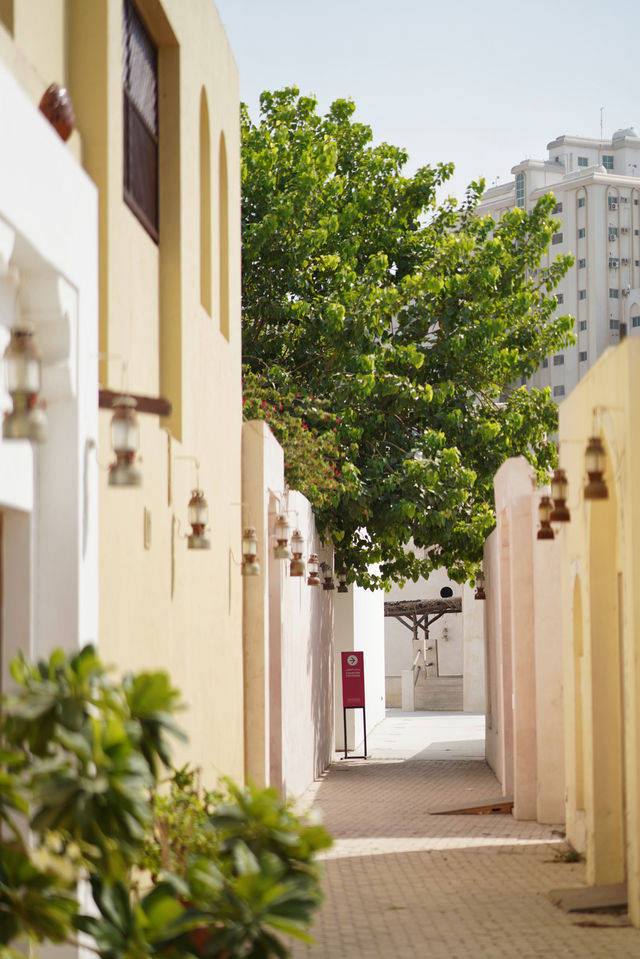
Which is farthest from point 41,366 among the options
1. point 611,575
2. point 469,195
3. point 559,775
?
point 469,195

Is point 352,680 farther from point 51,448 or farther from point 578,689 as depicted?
point 51,448

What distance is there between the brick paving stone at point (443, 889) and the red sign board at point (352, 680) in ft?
19.7

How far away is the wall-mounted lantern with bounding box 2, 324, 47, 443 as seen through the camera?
5.02 meters

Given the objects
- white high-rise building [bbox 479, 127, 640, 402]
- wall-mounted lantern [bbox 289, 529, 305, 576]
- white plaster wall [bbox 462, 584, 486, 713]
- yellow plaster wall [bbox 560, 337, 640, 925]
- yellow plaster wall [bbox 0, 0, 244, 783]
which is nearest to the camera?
yellow plaster wall [bbox 0, 0, 244, 783]

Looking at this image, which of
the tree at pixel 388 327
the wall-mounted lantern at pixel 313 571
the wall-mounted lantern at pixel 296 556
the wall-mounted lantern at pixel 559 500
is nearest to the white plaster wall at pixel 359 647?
the tree at pixel 388 327

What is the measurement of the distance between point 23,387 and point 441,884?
8072 millimetres

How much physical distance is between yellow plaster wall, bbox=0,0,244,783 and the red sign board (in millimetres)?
10147

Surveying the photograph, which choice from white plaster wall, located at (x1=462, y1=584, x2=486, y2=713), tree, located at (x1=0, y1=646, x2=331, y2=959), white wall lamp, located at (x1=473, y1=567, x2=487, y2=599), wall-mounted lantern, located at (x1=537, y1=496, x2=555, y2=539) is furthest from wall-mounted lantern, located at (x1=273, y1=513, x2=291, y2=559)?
white plaster wall, located at (x1=462, y1=584, x2=486, y2=713)

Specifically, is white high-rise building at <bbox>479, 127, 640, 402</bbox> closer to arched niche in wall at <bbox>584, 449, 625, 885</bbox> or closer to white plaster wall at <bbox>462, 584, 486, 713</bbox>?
white plaster wall at <bbox>462, 584, 486, 713</bbox>

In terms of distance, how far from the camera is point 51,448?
6375 mm

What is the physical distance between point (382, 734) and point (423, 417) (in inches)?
408

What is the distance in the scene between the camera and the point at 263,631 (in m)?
15.1

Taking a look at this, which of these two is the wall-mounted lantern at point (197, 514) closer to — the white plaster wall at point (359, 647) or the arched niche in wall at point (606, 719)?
the arched niche in wall at point (606, 719)

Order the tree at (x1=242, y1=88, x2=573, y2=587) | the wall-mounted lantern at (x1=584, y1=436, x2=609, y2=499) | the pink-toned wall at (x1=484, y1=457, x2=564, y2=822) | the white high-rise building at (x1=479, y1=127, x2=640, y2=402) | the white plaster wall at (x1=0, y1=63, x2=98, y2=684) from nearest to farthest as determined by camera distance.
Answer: the white plaster wall at (x1=0, y1=63, x2=98, y2=684) → the wall-mounted lantern at (x1=584, y1=436, x2=609, y2=499) → the pink-toned wall at (x1=484, y1=457, x2=564, y2=822) → the tree at (x1=242, y1=88, x2=573, y2=587) → the white high-rise building at (x1=479, y1=127, x2=640, y2=402)
